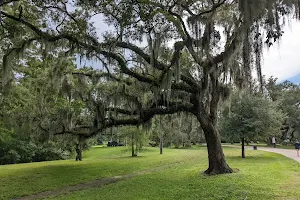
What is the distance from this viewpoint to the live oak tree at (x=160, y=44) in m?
7.76

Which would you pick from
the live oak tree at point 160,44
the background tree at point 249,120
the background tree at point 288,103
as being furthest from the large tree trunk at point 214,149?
the background tree at point 288,103

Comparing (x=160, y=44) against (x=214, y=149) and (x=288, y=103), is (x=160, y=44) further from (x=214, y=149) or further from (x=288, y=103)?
(x=288, y=103)

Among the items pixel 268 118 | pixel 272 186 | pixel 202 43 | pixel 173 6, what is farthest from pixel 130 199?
pixel 268 118

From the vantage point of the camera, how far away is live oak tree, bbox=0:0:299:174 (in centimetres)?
776

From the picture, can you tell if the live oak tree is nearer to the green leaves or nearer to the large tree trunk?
the large tree trunk

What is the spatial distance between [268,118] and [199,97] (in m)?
11.0

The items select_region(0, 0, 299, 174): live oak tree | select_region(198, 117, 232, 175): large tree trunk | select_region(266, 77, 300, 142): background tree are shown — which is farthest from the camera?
select_region(266, 77, 300, 142): background tree

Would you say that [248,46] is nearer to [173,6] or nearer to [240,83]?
[173,6]

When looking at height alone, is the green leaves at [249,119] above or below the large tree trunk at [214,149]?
above

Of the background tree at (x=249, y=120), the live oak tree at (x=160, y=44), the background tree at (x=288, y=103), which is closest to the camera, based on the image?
the live oak tree at (x=160, y=44)

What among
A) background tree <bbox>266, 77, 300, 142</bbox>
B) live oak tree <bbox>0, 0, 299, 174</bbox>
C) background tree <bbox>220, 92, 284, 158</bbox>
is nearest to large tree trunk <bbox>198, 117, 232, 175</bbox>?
live oak tree <bbox>0, 0, 299, 174</bbox>

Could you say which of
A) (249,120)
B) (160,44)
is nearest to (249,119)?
(249,120)

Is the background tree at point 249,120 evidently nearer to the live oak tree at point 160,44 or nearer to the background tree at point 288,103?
the live oak tree at point 160,44

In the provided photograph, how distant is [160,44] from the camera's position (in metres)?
9.45
